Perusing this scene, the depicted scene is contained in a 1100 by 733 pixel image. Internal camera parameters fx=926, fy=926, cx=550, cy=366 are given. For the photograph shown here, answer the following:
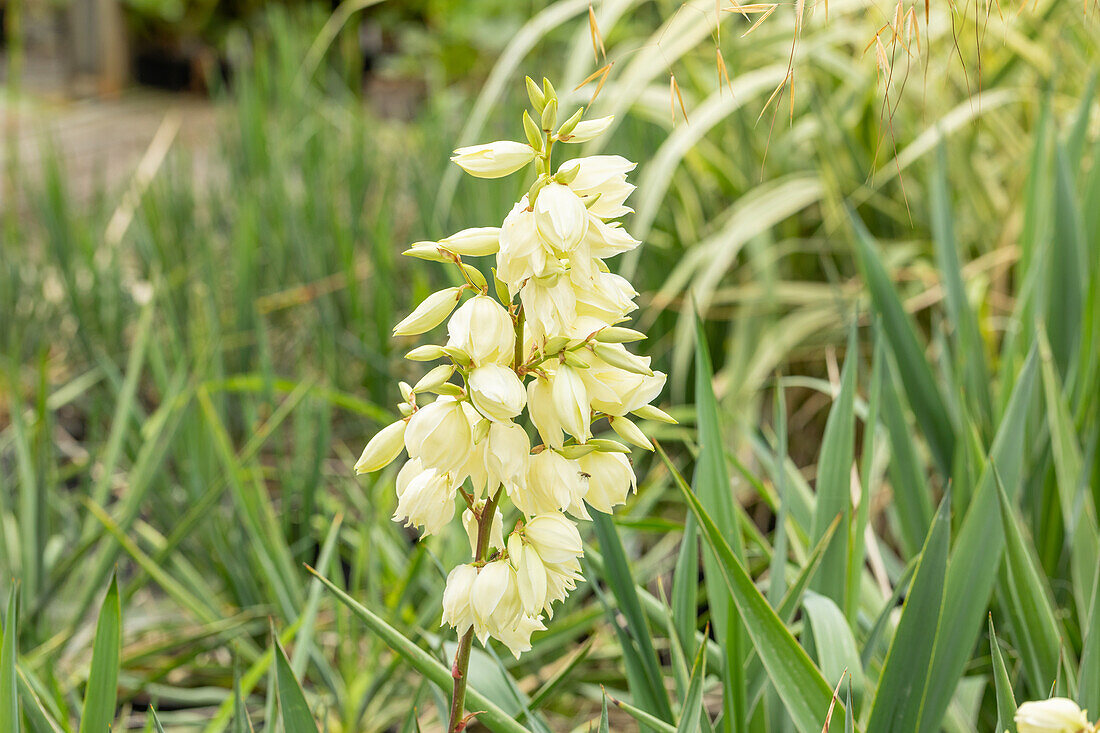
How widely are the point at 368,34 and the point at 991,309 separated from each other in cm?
494

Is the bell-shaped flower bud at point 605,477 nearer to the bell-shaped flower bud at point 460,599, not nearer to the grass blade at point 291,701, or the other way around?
the bell-shaped flower bud at point 460,599

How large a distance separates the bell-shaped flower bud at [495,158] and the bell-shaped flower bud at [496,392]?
0.09m

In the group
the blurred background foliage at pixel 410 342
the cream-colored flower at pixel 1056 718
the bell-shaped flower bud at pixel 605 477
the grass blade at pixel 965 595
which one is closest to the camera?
the cream-colored flower at pixel 1056 718

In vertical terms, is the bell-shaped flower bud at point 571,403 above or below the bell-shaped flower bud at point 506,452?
above

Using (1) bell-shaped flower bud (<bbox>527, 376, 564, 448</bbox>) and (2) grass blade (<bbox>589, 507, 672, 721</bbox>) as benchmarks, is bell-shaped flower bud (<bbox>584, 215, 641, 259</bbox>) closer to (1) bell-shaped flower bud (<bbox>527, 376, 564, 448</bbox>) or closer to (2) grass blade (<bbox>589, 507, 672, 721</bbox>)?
(1) bell-shaped flower bud (<bbox>527, 376, 564, 448</bbox>)

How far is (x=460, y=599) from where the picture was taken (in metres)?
0.43

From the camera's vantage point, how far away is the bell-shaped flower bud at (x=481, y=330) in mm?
399

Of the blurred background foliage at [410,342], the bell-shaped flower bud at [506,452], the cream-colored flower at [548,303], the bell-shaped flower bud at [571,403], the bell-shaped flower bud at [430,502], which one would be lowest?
the blurred background foliage at [410,342]

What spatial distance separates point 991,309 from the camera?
4.96ft

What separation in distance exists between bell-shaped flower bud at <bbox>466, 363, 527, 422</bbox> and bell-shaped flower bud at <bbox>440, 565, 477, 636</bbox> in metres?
0.09

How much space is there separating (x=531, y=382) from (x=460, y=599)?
0.11m

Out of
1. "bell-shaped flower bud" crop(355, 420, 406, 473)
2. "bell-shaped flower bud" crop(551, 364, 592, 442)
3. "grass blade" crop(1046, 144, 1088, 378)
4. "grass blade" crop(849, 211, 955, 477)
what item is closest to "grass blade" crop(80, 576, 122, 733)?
"bell-shaped flower bud" crop(355, 420, 406, 473)

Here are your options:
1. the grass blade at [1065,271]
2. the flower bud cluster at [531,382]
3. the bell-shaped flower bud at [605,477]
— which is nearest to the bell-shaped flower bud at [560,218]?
the flower bud cluster at [531,382]

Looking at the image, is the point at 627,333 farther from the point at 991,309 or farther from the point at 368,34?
the point at 368,34
